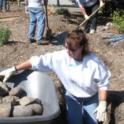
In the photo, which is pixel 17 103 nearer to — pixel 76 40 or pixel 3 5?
pixel 76 40

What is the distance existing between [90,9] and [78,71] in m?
6.03

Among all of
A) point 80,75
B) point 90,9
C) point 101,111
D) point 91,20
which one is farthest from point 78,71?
point 90,9

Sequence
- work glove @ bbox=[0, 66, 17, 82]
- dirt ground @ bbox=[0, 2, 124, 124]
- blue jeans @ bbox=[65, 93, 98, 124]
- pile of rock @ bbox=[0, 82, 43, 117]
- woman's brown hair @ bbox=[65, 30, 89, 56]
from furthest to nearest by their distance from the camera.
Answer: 1. dirt ground @ bbox=[0, 2, 124, 124]
2. work glove @ bbox=[0, 66, 17, 82]
3. blue jeans @ bbox=[65, 93, 98, 124]
4. woman's brown hair @ bbox=[65, 30, 89, 56]
5. pile of rock @ bbox=[0, 82, 43, 117]

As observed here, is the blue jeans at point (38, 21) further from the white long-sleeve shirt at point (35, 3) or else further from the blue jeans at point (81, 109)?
the blue jeans at point (81, 109)

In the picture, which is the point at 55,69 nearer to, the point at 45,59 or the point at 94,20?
the point at 45,59

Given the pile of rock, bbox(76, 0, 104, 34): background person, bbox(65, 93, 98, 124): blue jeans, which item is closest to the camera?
the pile of rock

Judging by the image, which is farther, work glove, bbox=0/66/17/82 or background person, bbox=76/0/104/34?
background person, bbox=76/0/104/34

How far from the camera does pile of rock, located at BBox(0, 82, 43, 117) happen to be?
497 centimetres

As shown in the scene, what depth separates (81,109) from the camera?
18.2ft

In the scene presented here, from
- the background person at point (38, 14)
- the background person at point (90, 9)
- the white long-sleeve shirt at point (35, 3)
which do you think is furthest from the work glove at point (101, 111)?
the background person at point (90, 9)

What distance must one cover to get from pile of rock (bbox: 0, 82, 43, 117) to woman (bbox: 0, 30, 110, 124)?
0.59 ft

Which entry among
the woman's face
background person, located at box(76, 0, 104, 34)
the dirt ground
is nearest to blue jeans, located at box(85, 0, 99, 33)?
background person, located at box(76, 0, 104, 34)

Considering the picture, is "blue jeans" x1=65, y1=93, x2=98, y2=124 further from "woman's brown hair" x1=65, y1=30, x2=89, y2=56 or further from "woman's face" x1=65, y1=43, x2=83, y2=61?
"woman's brown hair" x1=65, y1=30, x2=89, y2=56

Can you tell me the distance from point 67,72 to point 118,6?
966 centimetres
